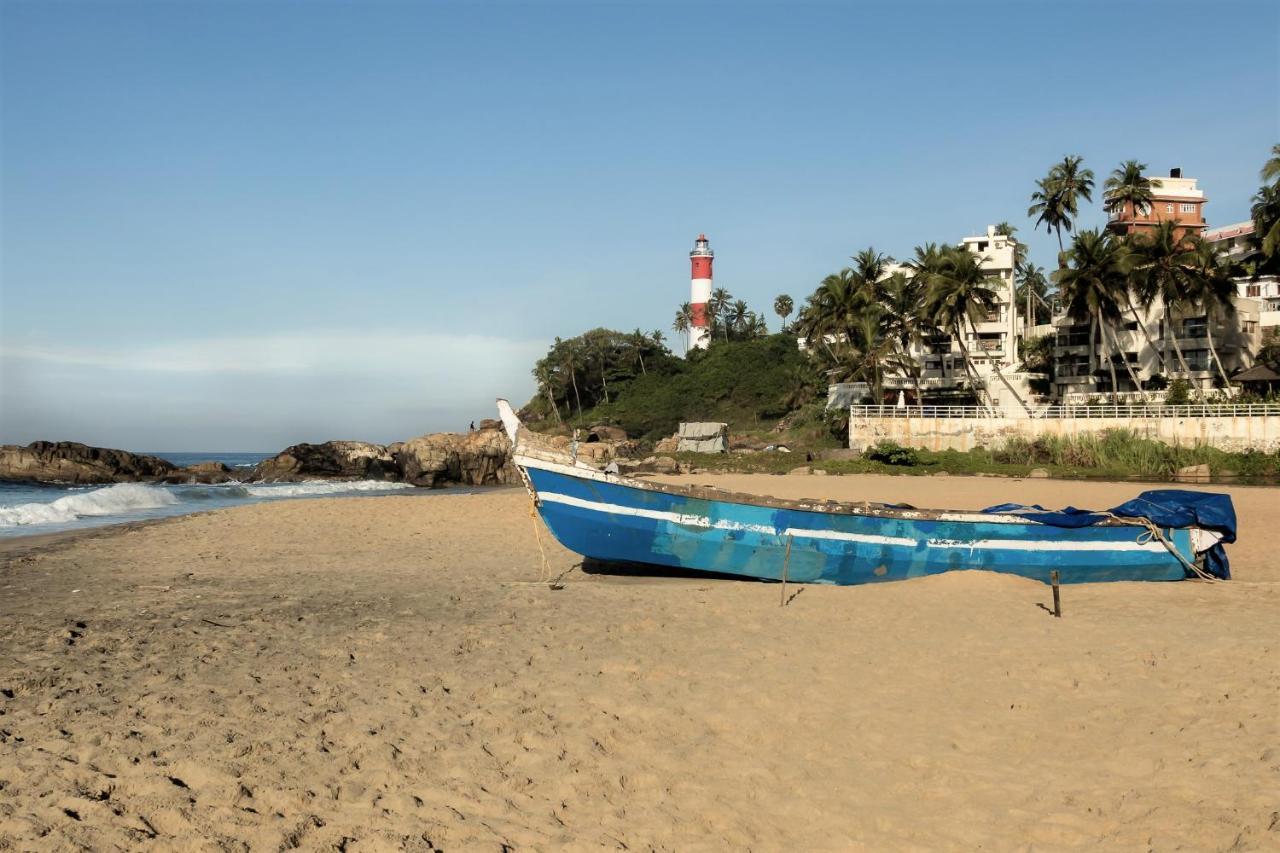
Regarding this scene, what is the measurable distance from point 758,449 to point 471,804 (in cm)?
4745

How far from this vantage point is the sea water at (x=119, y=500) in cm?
2267

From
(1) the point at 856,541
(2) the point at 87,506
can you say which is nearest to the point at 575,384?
(2) the point at 87,506

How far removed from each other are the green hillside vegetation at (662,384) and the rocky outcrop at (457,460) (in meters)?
28.9

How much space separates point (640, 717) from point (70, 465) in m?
50.2

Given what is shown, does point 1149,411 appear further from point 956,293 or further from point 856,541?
point 856,541

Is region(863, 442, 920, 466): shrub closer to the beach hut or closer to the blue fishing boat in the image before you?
the beach hut

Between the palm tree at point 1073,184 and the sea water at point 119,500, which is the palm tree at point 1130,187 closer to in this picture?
the palm tree at point 1073,184

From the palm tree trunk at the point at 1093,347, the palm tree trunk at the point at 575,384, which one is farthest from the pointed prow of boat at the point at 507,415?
the palm tree trunk at the point at 575,384

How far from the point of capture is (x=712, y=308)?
96625mm

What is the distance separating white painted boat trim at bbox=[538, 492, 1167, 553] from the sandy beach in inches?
22.2

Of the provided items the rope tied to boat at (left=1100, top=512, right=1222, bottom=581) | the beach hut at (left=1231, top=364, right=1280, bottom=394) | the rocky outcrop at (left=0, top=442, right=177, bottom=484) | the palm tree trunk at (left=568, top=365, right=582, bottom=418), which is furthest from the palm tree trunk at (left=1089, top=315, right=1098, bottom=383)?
the rocky outcrop at (left=0, top=442, right=177, bottom=484)

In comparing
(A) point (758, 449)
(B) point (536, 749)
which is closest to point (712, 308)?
(A) point (758, 449)

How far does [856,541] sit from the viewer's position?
39.5 feet

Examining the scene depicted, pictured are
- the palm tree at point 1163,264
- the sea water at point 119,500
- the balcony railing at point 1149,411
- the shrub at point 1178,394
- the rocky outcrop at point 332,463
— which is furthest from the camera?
the rocky outcrop at point 332,463
